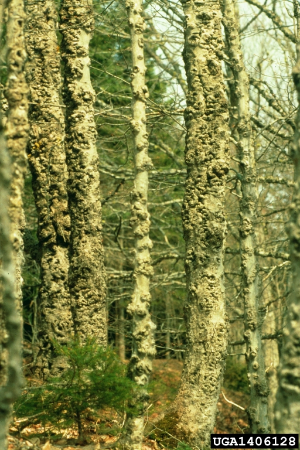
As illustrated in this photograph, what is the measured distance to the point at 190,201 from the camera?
7309mm

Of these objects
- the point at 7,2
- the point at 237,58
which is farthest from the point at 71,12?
the point at 7,2

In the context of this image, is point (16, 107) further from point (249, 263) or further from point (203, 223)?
point (249, 263)

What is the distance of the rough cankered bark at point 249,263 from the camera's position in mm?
8750

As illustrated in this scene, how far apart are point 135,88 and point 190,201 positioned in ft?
5.08

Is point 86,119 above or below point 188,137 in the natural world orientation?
above

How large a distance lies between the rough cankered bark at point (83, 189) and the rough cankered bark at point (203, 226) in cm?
155

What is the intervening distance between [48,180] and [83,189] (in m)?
0.99

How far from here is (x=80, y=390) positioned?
5.65m

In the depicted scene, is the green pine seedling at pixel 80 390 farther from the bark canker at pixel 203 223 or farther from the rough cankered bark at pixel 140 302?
the bark canker at pixel 203 223

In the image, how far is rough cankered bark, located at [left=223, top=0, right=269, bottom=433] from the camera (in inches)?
344

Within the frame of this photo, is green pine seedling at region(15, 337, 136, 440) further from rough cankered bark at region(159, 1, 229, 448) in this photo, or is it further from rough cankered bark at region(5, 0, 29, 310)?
rough cankered bark at region(5, 0, 29, 310)

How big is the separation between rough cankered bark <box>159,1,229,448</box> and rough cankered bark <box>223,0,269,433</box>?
1769 mm

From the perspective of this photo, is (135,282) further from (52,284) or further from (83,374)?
(52,284)

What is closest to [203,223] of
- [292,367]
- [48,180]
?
[48,180]
